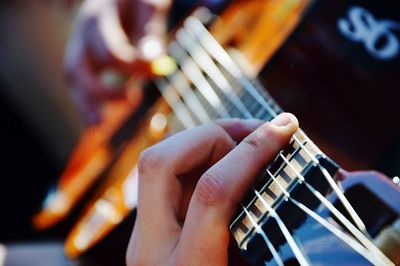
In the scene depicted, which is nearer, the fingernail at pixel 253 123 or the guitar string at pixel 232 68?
the guitar string at pixel 232 68

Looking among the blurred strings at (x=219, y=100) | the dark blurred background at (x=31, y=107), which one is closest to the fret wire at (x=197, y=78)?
the blurred strings at (x=219, y=100)

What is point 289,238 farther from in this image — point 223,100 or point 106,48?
point 106,48

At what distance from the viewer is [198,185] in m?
0.48

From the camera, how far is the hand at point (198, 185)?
48cm

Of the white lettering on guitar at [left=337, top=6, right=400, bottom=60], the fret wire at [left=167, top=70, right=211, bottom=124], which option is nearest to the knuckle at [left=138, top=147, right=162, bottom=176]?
the fret wire at [left=167, top=70, right=211, bottom=124]

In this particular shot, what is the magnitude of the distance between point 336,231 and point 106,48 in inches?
32.7

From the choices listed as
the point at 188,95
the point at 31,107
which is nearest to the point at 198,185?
the point at 188,95

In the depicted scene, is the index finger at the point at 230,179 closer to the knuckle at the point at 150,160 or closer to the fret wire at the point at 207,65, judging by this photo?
the knuckle at the point at 150,160

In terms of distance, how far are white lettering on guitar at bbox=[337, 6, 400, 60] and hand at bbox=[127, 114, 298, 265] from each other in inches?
10.6

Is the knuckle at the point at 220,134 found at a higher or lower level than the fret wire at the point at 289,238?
higher

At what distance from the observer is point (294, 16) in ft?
2.77

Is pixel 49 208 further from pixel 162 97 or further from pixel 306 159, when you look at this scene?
pixel 306 159

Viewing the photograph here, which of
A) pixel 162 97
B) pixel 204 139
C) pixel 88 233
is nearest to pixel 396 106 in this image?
pixel 204 139

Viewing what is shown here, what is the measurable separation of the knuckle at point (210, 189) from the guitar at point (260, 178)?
3cm
